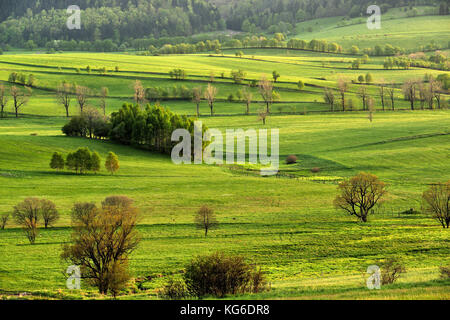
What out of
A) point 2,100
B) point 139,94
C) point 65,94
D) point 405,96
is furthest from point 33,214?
point 405,96

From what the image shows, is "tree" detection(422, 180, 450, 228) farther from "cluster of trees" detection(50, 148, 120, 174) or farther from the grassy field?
"cluster of trees" detection(50, 148, 120, 174)

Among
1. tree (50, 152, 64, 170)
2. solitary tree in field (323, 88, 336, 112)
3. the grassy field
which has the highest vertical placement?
solitary tree in field (323, 88, 336, 112)

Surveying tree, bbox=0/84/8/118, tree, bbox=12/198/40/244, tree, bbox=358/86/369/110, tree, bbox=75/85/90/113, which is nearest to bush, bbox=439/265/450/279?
tree, bbox=12/198/40/244

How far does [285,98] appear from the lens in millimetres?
191125

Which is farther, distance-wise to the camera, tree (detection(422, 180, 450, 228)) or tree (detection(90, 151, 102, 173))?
tree (detection(90, 151, 102, 173))

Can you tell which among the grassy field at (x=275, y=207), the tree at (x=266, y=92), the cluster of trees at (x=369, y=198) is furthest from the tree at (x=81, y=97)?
the cluster of trees at (x=369, y=198)

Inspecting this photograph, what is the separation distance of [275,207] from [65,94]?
114 m

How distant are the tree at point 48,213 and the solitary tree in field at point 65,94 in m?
99.7

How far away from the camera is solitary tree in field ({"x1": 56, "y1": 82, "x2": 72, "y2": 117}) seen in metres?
164

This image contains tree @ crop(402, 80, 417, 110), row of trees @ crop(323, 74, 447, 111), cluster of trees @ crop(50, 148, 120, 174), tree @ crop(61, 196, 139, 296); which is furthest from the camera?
tree @ crop(402, 80, 417, 110)

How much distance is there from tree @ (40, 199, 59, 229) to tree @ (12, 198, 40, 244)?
65 cm

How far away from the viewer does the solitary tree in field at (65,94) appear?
164 meters

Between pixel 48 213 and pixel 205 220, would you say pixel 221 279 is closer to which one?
pixel 205 220
